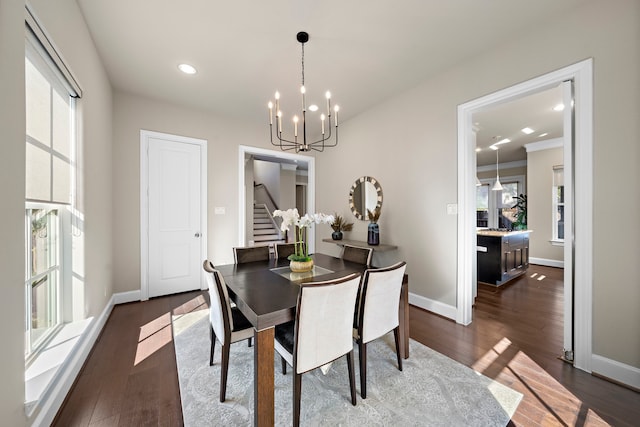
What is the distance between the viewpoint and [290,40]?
220 cm

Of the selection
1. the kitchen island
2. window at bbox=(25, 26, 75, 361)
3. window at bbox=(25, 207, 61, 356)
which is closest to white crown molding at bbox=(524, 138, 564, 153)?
the kitchen island

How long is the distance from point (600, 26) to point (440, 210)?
1790 millimetres

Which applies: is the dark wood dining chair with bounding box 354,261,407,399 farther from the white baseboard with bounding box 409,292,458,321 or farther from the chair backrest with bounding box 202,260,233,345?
the white baseboard with bounding box 409,292,458,321

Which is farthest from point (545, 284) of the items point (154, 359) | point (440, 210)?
point (154, 359)

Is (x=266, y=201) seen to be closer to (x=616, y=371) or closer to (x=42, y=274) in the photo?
(x=42, y=274)

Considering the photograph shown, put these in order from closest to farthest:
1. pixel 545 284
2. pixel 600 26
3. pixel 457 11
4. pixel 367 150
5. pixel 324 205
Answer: pixel 600 26, pixel 457 11, pixel 367 150, pixel 545 284, pixel 324 205

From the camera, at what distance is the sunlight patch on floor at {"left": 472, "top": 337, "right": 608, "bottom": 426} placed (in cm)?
142

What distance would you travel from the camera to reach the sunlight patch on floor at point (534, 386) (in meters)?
1.42

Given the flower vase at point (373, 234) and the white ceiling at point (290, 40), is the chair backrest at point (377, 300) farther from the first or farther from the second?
the white ceiling at point (290, 40)

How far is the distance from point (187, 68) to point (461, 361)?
12.5 ft

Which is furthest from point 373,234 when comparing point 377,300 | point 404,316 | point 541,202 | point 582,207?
point 541,202

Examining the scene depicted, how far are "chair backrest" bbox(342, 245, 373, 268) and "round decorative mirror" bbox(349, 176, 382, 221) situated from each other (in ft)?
3.98

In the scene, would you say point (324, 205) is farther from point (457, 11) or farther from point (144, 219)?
point (457, 11)

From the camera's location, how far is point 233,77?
110 inches
